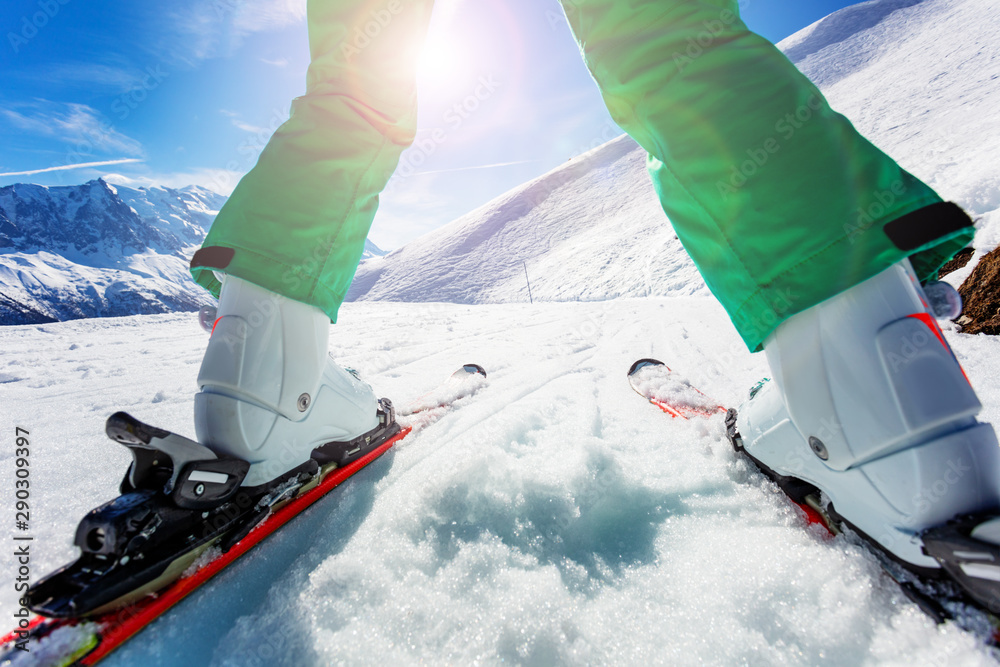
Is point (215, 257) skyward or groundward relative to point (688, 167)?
skyward

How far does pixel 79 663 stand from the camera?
64 centimetres

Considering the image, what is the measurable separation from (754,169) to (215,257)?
1061mm

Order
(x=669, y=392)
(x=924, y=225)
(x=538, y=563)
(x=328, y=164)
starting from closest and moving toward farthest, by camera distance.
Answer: (x=924, y=225), (x=538, y=563), (x=328, y=164), (x=669, y=392)

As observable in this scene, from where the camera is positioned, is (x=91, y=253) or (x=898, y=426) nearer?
(x=898, y=426)

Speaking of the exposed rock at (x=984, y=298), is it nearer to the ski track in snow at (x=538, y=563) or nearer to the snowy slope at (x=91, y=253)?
the ski track in snow at (x=538, y=563)

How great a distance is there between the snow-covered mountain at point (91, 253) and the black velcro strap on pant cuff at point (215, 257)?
390 feet

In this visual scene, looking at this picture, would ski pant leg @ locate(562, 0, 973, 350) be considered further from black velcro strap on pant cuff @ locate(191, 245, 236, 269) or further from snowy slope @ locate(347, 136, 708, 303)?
snowy slope @ locate(347, 136, 708, 303)

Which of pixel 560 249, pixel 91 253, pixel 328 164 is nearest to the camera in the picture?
pixel 328 164

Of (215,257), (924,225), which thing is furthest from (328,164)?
(924,225)

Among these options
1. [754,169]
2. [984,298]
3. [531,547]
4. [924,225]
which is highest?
[754,169]

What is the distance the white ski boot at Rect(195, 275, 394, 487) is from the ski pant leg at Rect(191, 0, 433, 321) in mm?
53

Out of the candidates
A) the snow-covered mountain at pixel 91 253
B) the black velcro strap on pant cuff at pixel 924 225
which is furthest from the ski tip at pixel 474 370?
the snow-covered mountain at pixel 91 253

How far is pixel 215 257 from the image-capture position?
33.7 inches

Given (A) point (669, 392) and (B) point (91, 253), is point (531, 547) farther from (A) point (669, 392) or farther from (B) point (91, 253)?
(B) point (91, 253)
